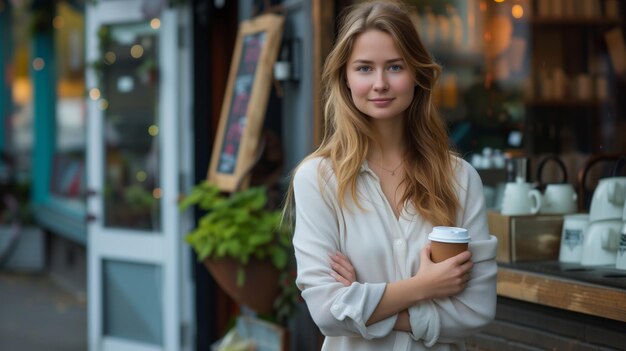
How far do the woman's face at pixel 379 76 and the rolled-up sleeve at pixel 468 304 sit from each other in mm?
293

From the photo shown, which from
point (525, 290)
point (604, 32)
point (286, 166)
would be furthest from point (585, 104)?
point (525, 290)

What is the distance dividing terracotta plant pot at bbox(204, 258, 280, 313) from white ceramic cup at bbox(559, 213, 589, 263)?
192 centimetres

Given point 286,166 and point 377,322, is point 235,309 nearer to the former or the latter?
point 286,166

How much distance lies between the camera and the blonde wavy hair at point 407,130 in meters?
2.25

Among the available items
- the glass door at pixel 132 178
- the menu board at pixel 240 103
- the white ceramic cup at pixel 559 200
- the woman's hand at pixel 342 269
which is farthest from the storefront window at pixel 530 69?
the woman's hand at pixel 342 269

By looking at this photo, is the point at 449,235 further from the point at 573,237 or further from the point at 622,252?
the point at 573,237

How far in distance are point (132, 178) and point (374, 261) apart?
4.93 m

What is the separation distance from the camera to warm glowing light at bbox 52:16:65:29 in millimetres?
11859

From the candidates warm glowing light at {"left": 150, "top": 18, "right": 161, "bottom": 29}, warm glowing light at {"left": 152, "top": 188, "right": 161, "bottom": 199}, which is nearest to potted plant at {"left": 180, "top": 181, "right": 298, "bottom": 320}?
warm glowing light at {"left": 152, "top": 188, "right": 161, "bottom": 199}

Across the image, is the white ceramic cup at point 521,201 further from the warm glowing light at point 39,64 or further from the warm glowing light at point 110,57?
the warm glowing light at point 39,64

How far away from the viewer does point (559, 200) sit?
382 centimetres

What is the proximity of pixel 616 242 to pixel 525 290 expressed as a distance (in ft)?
1.22

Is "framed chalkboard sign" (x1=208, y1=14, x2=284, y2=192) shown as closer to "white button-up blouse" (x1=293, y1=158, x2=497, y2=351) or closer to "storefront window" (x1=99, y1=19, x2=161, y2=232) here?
"storefront window" (x1=99, y1=19, x2=161, y2=232)

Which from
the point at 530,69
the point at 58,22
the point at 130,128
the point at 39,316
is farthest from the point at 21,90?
the point at 530,69
